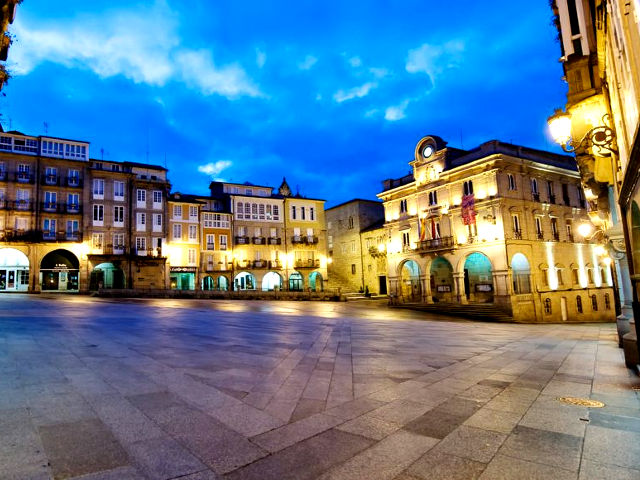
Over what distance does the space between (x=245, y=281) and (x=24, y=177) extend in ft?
90.2

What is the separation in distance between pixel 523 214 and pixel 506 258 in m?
5.25

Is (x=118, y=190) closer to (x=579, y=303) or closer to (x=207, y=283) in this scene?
(x=207, y=283)

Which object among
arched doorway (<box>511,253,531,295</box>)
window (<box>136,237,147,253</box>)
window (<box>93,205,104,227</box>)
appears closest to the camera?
arched doorway (<box>511,253,531,295</box>)

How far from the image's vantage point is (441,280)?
146ft

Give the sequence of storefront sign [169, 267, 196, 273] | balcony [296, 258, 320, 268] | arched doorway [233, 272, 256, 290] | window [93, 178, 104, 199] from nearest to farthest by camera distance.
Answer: window [93, 178, 104, 199] < storefront sign [169, 267, 196, 273] < arched doorway [233, 272, 256, 290] < balcony [296, 258, 320, 268]

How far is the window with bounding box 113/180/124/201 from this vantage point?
4638 centimetres

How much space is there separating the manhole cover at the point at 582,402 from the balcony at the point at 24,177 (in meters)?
50.5

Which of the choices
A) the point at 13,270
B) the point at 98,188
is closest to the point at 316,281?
the point at 98,188

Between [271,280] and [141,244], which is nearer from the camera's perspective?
[141,244]

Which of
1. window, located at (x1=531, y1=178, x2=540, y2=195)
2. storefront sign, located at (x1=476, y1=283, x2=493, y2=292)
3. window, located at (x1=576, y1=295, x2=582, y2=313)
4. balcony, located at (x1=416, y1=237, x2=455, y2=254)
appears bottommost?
window, located at (x1=576, y1=295, x2=582, y2=313)

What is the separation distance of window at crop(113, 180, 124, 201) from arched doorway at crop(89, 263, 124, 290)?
310 inches

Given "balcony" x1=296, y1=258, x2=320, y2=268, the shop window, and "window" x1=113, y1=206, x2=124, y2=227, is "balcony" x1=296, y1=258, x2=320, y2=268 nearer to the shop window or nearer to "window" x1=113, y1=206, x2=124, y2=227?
"window" x1=113, y1=206, x2=124, y2=227

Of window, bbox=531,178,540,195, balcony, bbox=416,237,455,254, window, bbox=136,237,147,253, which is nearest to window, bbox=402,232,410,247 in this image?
balcony, bbox=416,237,455,254

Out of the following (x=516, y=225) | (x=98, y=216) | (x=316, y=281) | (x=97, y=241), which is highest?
(x=98, y=216)
